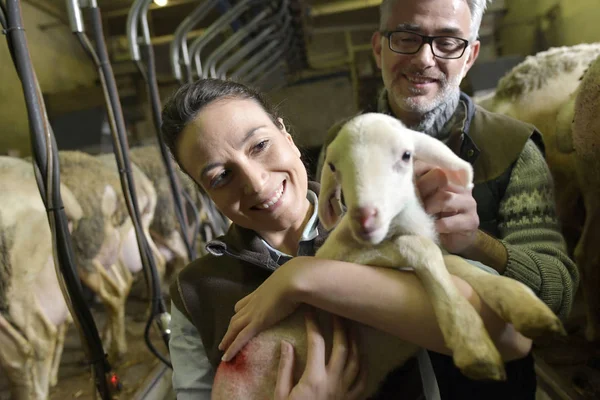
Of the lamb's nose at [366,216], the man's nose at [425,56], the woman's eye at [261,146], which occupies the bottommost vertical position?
the lamb's nose at [366,216]

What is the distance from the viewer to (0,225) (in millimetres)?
1188

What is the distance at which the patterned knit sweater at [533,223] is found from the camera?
2.05 feet

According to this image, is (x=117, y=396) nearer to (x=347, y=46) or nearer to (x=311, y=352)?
(x=311, y=352)

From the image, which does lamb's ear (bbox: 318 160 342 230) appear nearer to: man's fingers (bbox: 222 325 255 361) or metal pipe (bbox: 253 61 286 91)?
man's fingers (bbox: 222 325 255 361)

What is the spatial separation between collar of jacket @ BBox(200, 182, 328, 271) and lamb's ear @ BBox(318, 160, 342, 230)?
5.3 inches

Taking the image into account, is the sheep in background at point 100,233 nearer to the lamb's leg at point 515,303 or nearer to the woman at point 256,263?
the woman at point 256,263

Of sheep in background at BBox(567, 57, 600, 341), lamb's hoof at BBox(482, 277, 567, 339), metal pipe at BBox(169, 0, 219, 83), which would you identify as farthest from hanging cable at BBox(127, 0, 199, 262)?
sheep in background at BBox(567, 57, 600, 341)

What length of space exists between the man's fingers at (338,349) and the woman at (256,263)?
0.11 ft

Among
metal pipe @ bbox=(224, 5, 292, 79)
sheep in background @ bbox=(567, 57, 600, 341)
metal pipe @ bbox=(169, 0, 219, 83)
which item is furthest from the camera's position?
metal pipe @ bbox=(224, 5, 292, 79)

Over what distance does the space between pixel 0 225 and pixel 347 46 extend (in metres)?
2.36

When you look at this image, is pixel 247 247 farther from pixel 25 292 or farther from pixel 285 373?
pixel 25 292

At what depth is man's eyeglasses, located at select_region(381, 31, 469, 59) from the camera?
28.3 inches

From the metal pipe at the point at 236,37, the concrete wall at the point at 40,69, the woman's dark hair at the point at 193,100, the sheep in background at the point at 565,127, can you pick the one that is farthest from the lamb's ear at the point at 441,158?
the concrete wall at the point at 40,69

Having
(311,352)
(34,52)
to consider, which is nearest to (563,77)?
(311,352)
